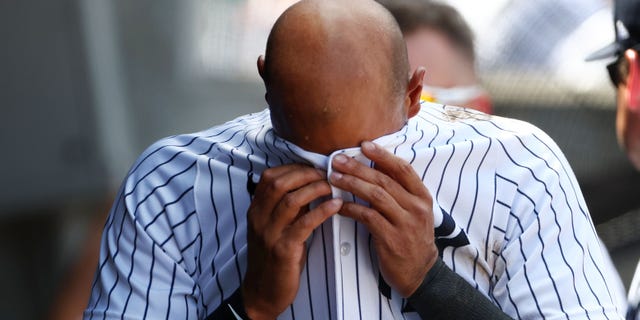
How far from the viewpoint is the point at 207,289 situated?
6.36 ft

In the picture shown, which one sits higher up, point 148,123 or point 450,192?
point 450,192

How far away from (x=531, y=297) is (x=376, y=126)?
42 centimetres

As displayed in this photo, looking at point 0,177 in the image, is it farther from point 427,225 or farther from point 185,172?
point 427,225

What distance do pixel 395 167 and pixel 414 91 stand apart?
0.20m

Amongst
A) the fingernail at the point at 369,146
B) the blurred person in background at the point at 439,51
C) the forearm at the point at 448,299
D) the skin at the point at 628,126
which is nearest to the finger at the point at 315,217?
the fingernail at the point at 369,146

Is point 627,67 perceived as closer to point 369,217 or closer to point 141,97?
point 369,217

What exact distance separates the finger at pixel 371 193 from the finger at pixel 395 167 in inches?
1.5

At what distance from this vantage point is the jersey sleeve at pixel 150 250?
190 cm

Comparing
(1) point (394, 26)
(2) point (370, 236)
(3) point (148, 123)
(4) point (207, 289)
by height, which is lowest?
(3) point (148, 123)

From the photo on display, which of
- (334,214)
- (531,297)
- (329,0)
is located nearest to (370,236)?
(334,214)

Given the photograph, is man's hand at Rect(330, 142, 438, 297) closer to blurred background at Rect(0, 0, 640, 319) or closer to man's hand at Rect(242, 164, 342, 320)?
man's hand at Rect(242, 164, 342, 320)

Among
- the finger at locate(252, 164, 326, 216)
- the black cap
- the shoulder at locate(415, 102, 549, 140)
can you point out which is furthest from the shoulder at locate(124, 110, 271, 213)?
the black cap

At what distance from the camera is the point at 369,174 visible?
Result: 170 cm

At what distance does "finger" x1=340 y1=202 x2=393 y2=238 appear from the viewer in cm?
170
